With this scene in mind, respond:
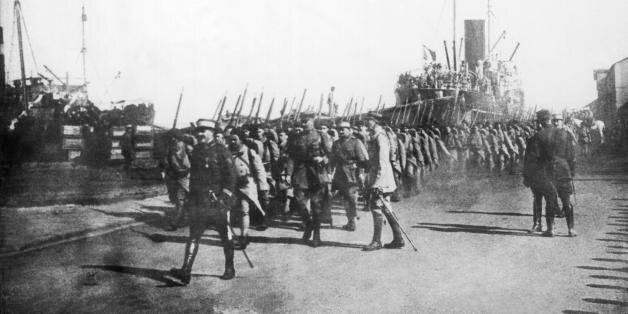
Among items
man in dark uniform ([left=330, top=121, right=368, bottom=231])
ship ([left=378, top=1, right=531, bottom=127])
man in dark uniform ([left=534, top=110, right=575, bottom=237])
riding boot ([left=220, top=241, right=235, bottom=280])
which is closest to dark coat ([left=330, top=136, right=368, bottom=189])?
man in dark uniform ([left=330, top=121, right=368, bottom=231])

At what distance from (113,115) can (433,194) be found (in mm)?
16358

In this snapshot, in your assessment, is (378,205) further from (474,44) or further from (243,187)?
(474,44)

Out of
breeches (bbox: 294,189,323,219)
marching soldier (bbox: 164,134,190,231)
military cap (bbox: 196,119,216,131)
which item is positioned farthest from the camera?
marching soldier (bbox: 164,134,190,231)

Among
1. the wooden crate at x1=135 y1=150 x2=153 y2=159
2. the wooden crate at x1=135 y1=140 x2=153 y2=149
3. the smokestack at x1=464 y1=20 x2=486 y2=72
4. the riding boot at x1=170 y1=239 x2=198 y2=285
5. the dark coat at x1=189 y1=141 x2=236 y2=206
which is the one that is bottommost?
the riding boot at x1=170 y1=239 x2=198 y2=285

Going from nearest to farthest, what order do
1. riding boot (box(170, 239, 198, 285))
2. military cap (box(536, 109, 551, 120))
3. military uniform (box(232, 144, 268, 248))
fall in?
riding boot (box(170, 239, 198, 285)) < military uniform (box(232, 144, 268, 248)) < military cap (box(536, 109, 551, 120))

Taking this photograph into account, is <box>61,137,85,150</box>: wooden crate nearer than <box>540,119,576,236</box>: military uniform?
No

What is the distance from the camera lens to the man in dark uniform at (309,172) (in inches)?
350

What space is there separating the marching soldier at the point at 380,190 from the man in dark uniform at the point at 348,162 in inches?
31.9

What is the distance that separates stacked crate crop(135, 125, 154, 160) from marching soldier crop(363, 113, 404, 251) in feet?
52.4

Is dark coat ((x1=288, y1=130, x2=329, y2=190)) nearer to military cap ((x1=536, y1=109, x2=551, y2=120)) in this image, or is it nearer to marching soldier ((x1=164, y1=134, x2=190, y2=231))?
marching soldier ((x1=164, y1=134, x2=190, y2=231))

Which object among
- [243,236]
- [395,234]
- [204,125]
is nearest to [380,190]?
[395,234]

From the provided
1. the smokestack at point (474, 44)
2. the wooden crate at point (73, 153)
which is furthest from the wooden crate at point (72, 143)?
the smokestack at point (474, 44)

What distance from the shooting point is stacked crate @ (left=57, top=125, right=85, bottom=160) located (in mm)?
22781

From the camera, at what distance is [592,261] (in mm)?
6926
